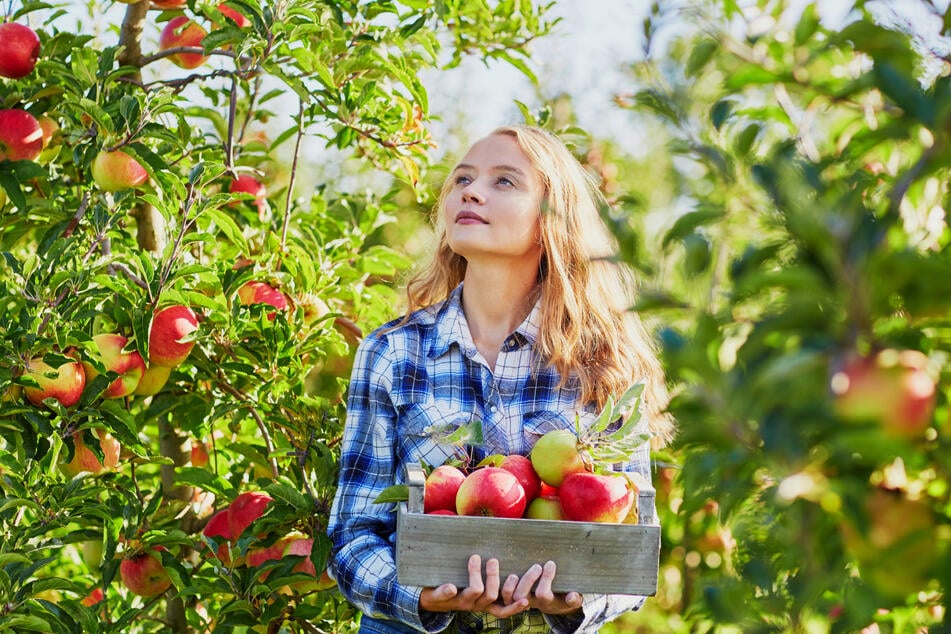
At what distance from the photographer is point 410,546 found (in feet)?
4.67

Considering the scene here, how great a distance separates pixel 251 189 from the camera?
8.15ft

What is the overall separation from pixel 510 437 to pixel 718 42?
115 cm

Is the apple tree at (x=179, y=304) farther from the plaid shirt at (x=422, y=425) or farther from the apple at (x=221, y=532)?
the plaid shirt at (x=422, y=425)

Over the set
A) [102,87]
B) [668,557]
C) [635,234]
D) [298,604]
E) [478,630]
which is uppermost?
[635,234]

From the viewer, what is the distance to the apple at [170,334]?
78.4 inches

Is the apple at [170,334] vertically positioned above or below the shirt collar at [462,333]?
below

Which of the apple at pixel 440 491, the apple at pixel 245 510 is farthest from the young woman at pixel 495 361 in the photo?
the apple at pixel 245 510

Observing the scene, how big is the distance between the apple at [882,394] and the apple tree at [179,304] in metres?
1.39

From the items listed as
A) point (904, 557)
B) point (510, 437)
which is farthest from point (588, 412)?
point (904, 557)

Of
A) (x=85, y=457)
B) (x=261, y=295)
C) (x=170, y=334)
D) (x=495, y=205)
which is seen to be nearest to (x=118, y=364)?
(x=170, y=334)

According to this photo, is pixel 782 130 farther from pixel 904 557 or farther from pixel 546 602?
pixel 546 602

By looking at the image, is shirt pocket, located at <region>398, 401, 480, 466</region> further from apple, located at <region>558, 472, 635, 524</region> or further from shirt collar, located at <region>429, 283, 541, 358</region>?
apple, located at <region>558, 472, 635, 524</region>

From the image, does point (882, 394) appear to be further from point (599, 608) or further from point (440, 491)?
point (599, 608)

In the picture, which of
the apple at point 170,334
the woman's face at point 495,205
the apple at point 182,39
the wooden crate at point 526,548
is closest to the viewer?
the wooden crate at point 526,548
